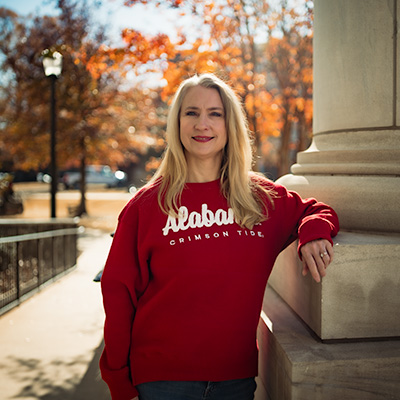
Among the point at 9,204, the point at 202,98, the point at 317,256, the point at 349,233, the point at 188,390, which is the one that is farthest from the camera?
the point at 9,204

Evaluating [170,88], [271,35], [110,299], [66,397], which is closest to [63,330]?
[66,397]

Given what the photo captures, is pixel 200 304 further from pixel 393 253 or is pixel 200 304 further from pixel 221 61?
pixel 221 61

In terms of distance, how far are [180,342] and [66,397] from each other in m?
2.15

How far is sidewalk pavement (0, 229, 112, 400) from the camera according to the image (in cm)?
380

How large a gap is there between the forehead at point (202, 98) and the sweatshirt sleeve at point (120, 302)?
65cm

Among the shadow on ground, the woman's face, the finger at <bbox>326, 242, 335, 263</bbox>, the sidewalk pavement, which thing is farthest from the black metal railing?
the finger at <bbox>326, 242, 335, 263</bbox>

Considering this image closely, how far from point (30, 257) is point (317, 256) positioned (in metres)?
6.72

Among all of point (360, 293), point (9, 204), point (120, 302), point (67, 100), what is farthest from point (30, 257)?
point (9, 204)

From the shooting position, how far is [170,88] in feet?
31.9

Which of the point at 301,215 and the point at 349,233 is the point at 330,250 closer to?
the point at 301,215

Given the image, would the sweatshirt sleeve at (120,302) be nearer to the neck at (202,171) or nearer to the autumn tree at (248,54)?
the neck at (202,171)

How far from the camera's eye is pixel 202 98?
2258 millimetres

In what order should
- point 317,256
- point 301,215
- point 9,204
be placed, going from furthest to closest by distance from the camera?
1. point 9,204
2. point 301,215
3. point 317,256

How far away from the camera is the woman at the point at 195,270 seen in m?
2.03
